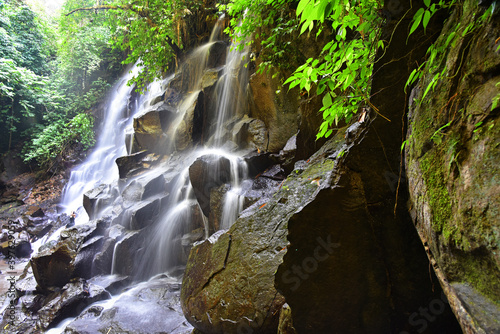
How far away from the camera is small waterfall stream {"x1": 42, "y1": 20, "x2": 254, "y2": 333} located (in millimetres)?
6777

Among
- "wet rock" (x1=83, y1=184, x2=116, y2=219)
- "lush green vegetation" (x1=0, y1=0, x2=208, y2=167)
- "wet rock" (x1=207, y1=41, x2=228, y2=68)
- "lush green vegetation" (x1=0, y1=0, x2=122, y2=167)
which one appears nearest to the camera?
"wet rock" (x1=83, y1=184, x2=116, y2=219)

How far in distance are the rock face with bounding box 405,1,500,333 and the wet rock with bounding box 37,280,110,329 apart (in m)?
6.79

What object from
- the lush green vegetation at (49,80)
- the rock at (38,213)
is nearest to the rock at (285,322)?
the rock at (38,213)

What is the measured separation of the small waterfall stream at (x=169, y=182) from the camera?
267 inches

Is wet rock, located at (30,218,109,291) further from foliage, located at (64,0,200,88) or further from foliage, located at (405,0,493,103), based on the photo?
foliage, located at (405,0,493,103)

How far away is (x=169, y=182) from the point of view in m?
8.20

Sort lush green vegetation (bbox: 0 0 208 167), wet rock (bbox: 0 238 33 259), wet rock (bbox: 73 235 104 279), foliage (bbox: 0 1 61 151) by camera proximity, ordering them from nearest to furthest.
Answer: wet rock (bbox: 73 235 104 279)
wet rock (bbox: 0 238 33 259)
lush green vegetation (bbox: 0 0 208 167)
foliage (bbox: 0 1 61 151)

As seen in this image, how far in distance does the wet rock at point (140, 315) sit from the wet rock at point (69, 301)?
55 centimetres

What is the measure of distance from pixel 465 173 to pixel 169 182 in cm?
797

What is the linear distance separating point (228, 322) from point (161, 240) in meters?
4.79

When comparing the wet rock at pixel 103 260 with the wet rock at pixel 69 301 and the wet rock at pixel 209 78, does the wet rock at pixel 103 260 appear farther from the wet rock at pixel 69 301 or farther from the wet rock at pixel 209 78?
the wet rock at pixel 209 78

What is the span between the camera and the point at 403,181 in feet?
6.25

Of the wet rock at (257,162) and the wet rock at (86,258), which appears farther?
the wet rock at (257,162)

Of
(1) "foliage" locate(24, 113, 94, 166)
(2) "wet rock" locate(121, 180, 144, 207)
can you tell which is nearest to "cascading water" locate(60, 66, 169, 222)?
(1) "foliage" locate(24, 113, 94, 166)
